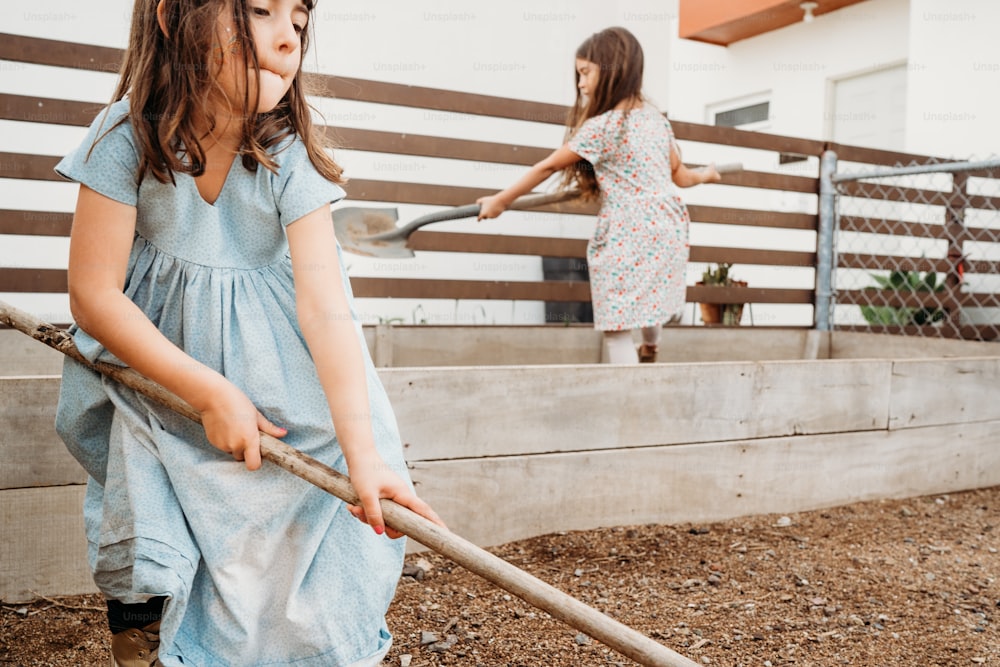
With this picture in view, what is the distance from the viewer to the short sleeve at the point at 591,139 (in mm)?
2941

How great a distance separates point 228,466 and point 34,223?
97.8 inches

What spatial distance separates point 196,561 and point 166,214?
0.43m

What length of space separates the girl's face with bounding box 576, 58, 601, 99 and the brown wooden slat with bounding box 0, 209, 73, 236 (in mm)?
1902

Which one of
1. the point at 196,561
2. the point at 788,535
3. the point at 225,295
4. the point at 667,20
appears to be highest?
the point at 667,20

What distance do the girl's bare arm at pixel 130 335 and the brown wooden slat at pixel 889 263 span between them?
4.37 meters

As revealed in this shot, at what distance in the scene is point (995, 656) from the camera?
1.72m

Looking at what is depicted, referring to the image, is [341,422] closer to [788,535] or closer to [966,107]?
[788,535]

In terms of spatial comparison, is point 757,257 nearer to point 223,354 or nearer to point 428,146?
point 428,146

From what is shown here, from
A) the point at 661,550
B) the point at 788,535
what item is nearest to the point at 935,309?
the point at 788,535

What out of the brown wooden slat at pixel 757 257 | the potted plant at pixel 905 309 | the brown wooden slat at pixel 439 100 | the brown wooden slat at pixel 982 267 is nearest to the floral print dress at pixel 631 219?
the brown wooden slat at pixel 439 100

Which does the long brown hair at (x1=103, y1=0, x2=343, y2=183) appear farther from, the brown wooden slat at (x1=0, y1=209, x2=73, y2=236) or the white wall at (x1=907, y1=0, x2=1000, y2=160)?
the white wall at (x1=907, y1=0, x2=1000, y2=160)

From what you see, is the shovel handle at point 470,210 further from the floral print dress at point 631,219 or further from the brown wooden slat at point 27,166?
the brown wooden slat at point 27,166

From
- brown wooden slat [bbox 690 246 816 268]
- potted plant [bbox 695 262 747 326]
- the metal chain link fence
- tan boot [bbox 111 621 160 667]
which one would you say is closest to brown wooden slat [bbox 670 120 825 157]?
the metal chain link fence

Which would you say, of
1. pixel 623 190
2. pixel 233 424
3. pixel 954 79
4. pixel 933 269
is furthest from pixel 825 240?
pixel 233 424
